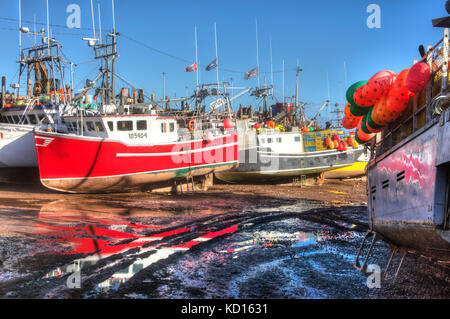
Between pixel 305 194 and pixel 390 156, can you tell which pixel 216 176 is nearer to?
pixel 305 194

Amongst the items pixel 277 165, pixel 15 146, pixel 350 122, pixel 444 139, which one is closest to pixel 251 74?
pixel 277 165

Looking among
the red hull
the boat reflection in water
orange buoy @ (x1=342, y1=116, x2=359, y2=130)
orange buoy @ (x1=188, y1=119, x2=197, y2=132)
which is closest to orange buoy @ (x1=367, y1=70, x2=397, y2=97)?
orange buoy @ (x1=342, y1=116, x2=359, y2=130)

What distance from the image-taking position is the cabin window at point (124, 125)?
18.8m

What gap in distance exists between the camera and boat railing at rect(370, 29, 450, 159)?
4973mm

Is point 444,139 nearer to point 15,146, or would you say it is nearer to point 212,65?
point 15,146

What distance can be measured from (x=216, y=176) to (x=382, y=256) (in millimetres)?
16608

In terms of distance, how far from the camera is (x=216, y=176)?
24797 mm

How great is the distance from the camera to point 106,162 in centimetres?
1720

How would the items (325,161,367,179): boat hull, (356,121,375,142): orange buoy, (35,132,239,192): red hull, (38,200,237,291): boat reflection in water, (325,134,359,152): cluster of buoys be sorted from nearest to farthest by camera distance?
(38,200,237,291): boat reflection in water < (356,121,375,142): orange buoy < (35,132,239,192): red hull < (325,134,359,152): cluster of buoys < (325,161,367,179): boat hull

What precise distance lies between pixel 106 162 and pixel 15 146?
15.7 feet

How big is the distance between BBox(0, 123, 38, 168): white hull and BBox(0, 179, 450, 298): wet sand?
3.77 m

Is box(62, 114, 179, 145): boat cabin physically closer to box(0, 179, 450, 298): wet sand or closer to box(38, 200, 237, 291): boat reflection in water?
box(0, 179, 450, 298): wet sand
